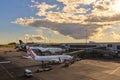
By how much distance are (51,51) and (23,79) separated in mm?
97690

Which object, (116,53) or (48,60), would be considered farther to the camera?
(116,53)

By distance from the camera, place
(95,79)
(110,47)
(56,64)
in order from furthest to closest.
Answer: (110,47) → (56,64) → (95,79)

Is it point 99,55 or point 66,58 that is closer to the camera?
point 66,58

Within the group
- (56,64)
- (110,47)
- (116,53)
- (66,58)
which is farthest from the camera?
(110,47)

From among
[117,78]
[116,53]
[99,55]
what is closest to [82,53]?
[99,55]

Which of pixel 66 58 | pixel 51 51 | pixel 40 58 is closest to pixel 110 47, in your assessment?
pixel 51 51

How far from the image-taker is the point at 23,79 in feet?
188

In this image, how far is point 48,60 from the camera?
91500 millimetres

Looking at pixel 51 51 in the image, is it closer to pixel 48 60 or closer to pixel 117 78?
pixel 48 60

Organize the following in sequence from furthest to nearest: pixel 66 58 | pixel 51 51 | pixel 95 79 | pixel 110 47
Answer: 1. pixel 51 51
2. pixel 110 47
3. pixel 66 58
4. pixel 95 79

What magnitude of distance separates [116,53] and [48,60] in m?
45.8

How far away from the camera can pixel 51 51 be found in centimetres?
15500

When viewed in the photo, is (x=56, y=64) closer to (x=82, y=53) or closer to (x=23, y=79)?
(x=23, y=79)

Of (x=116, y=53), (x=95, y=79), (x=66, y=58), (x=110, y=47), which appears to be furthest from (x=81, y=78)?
(x=110, y=47)
